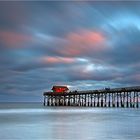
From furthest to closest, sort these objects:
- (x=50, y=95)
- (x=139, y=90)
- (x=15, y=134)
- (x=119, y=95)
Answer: (x=50, y=95)
(x=119, y=95)
(x=139, y=90)
(x=15, y=134)

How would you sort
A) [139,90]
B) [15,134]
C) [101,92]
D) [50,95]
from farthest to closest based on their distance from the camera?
1. [50,95]
2. [101,92]
3. [139,90]
4. [15,134]

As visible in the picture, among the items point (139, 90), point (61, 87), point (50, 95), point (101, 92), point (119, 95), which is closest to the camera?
point (139, 90)

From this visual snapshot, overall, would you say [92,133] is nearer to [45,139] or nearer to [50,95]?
[45,139]

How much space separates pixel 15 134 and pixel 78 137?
5113 millimetres

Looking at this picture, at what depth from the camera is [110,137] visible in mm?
23547

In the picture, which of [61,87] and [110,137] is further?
[61,87]

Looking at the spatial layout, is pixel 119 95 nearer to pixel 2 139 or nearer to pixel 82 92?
pixel 82 92

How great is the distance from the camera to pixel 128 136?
23.9 m

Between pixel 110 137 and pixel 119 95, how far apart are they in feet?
176

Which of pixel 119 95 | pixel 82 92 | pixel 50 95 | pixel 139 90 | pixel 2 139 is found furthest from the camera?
pixel 50 95

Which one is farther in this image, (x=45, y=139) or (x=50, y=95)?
(x=50, y=95)

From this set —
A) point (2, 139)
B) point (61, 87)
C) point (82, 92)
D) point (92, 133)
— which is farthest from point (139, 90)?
point (61, 87)

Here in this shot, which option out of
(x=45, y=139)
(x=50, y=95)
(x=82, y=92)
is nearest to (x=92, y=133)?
(x=45, y=139)

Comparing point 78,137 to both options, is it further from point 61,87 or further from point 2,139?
point 61,87
